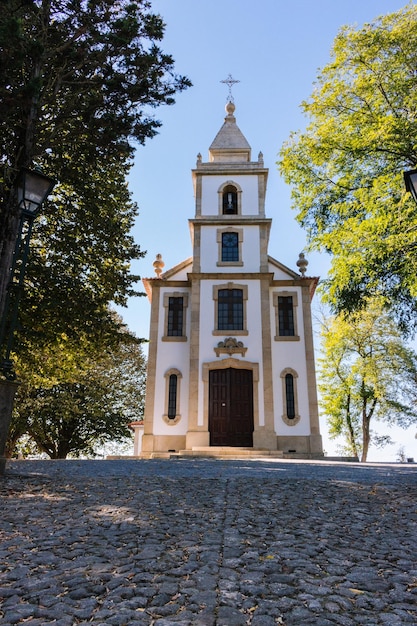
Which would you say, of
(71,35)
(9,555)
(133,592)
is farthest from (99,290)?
(133,592)

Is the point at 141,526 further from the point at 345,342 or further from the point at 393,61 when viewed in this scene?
the point at 345,342

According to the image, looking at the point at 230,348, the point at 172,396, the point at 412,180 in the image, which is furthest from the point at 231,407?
the point at 412,180

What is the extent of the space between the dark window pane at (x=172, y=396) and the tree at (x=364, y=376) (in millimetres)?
10969

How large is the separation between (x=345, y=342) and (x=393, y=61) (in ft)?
62.9

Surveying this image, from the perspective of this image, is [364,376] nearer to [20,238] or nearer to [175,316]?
[175,316]

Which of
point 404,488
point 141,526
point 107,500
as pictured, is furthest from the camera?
point 404,488

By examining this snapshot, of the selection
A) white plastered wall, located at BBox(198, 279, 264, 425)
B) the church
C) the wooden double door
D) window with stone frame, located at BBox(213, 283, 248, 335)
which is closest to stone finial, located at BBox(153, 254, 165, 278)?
the church

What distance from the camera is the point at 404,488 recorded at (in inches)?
276

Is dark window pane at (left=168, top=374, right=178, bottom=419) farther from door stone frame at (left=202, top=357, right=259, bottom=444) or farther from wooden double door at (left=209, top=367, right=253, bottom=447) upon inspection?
wooden double door at (left=209, top=367, right=253, bottom=447)

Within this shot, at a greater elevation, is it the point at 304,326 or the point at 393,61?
the point at 393,61

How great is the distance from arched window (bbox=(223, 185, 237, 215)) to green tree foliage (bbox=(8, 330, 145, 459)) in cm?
968

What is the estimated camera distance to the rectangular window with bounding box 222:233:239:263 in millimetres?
22078

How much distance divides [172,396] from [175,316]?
11.8 ft

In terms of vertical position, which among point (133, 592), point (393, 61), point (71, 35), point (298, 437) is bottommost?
point (133, 592)
